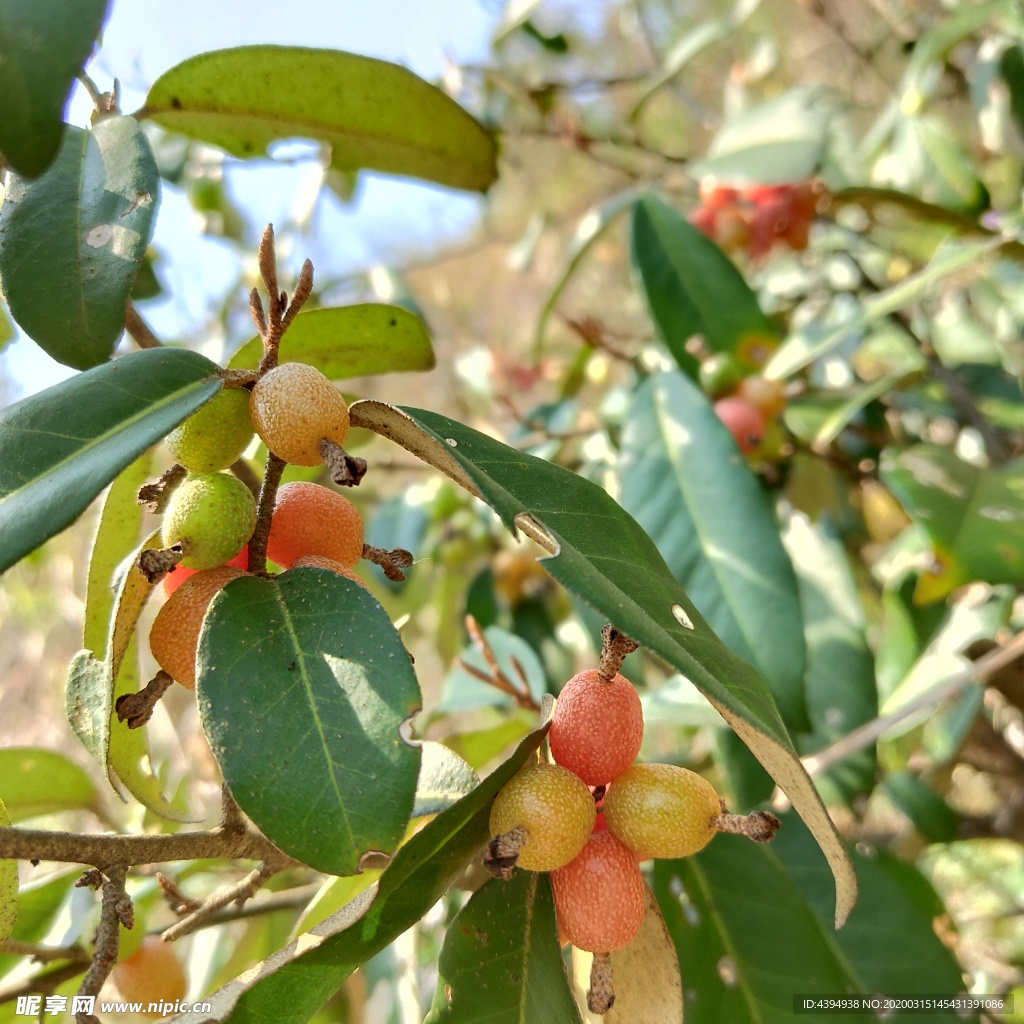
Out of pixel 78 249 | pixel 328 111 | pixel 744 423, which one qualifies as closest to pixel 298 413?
pixel 78 249

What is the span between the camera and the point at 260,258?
44 centimetres

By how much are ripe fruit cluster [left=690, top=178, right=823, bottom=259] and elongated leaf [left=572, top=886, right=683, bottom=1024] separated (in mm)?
1097

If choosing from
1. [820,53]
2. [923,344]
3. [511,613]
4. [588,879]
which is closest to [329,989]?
[588,879]

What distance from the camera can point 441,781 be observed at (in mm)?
538

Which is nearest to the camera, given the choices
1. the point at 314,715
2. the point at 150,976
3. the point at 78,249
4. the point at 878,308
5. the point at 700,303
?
the point at 314,715

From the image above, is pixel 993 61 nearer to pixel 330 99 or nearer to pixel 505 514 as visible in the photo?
pixel 330 99

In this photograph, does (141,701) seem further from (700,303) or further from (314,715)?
(700,303)

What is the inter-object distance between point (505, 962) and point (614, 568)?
25cm

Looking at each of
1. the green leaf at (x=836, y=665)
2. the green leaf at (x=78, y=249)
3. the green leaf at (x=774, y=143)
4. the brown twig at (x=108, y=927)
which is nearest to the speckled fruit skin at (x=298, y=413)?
the green leaf at (x=78, y=249)

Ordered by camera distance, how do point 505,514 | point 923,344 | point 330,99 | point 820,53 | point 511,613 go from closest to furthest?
point 505,514 → point 330,99 → point 923,344 → point 511,613 → point 820,53

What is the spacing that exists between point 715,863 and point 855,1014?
136mm

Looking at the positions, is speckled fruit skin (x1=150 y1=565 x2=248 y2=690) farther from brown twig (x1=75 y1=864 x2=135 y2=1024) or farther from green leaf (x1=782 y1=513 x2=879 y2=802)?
green leaf (x1=782 y1=513 x2=879 y2=802)

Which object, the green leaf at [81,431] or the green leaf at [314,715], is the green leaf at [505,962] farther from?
the green leaf at [81,431]

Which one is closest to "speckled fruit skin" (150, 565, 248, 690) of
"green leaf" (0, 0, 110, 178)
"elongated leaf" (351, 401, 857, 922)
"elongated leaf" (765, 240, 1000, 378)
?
"elongated leaf" (351, 401, 857, 922)
